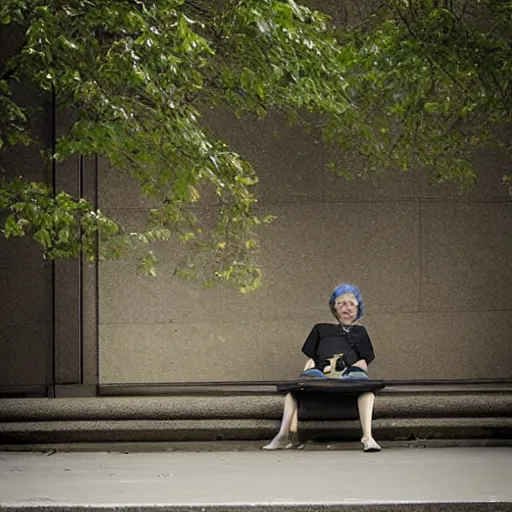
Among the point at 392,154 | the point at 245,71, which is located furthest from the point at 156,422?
the point at 245,71

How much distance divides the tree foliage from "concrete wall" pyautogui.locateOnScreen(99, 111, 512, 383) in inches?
87.1

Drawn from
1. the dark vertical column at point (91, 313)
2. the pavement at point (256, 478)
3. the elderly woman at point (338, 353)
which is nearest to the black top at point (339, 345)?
the elderly woman at point (338, 353)

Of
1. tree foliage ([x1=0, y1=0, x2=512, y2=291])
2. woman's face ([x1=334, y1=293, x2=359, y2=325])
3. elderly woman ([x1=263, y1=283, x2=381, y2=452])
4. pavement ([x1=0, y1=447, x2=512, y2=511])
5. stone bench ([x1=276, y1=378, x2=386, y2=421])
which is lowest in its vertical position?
pavement ([x1=0, y1=447, x2=512, y2=511])

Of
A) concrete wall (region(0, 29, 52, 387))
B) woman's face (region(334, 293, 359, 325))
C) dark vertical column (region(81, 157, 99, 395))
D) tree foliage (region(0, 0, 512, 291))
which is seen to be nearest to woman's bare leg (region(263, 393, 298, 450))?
woman's face (region(334, 293, 359, 325))

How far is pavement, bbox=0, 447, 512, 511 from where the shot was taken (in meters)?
8.57

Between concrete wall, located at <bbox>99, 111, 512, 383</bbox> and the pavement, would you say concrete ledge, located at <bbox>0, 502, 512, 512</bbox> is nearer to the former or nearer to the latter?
the pavement

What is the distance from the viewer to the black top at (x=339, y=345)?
40.1 ft

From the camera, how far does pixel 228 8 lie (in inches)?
398

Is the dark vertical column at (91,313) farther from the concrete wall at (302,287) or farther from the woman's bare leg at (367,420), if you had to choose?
the woman's bare leg at (367,420)

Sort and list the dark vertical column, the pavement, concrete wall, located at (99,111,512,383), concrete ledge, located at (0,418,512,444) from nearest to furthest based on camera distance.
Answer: the pavement
concrete ledge, located at (0,418,512,444)
the dark vertical column
concrete wall, located at (99,111,512,383)

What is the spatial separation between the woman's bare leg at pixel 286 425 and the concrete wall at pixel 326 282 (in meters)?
1.75

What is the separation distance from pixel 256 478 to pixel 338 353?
2.49 meters

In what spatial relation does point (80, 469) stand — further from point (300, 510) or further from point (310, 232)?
point (310, 232)

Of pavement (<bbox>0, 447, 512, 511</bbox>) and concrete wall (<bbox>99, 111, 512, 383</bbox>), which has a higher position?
concrete wall (<bbox>99, 111, 512, 383</bbox>)
